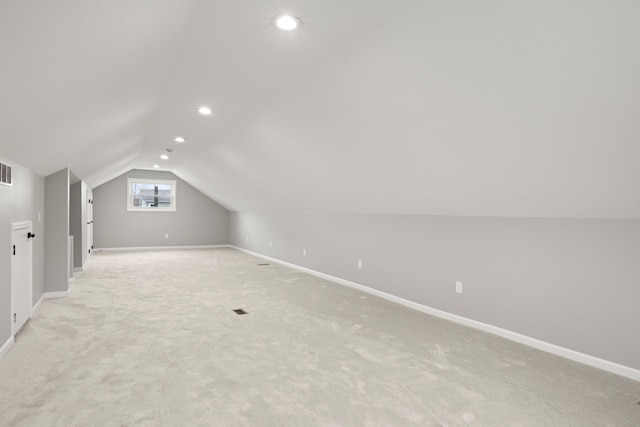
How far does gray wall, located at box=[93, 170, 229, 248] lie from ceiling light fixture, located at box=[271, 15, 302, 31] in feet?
30.7

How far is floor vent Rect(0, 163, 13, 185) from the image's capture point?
9.66 ft

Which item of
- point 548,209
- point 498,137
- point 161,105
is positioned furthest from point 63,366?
point 548,209

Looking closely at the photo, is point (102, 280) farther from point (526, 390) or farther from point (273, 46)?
point (526, 390)

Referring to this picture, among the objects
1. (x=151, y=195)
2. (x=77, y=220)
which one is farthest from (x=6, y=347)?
(x=151, y=195)

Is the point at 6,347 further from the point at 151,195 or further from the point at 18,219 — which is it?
the point at 151,195

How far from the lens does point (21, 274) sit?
361cm

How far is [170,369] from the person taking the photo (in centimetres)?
269

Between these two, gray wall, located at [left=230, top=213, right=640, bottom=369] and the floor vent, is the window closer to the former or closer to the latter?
gray wall, located at [left=230, top=213, right=640, bottom=369]

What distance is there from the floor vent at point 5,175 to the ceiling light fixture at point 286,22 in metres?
2.47

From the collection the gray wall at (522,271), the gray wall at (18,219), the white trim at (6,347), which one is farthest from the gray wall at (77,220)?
the gray wall at (522,271)

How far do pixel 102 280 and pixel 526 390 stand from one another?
5.98 meters

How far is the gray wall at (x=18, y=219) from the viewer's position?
2.99 metres

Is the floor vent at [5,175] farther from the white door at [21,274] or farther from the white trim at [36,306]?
the white trim at [36,306]

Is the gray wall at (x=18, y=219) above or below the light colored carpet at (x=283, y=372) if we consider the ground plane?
above
